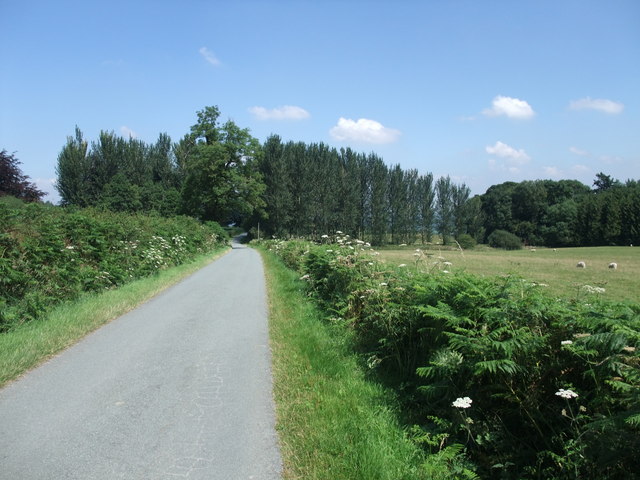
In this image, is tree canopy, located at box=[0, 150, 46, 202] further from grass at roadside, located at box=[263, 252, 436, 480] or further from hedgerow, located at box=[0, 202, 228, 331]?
grass at roadside, located at box=[263, 252, 436, 480]

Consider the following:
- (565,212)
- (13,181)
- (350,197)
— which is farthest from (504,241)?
(13,181)

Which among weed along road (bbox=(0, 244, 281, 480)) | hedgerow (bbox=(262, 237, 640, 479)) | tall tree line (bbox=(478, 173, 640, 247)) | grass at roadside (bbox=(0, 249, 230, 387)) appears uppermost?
tall tree line (bbox=(478, 173, 640, 247))

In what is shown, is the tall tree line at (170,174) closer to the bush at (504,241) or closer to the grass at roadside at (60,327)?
the grass at roadside at (60,327)

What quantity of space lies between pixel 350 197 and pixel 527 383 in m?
68.1

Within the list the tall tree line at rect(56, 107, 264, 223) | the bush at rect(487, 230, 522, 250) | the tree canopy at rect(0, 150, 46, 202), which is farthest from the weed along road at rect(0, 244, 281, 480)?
the bush at rect(487, 230, 522, 250)

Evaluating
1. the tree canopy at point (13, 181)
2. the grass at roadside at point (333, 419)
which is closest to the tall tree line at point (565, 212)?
the tree canopy at point (13, 181)

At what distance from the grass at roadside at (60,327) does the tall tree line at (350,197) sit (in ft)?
168

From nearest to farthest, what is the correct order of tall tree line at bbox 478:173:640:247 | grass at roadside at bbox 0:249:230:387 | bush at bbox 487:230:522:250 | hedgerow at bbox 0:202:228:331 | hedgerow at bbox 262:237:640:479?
hedgerow at bbox 262:237:640:479 → grass at roadside at bbox 0:249:230:387 → hedgerow at bbox 0:202:228:331 → tall tree line at bbox 478:173:640:247 → bush at bbox 487:230:522:250

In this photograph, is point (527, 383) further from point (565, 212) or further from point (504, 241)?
point (565, 212)

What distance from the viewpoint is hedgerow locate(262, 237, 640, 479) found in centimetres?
245

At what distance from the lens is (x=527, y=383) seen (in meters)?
3.09

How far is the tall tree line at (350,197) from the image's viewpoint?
6294cm

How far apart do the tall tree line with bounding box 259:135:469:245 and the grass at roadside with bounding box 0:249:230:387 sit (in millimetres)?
51290

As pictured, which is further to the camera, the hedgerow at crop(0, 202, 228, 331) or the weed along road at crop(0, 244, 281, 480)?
the hedgerow at crop(0, 202, 228, 331)
